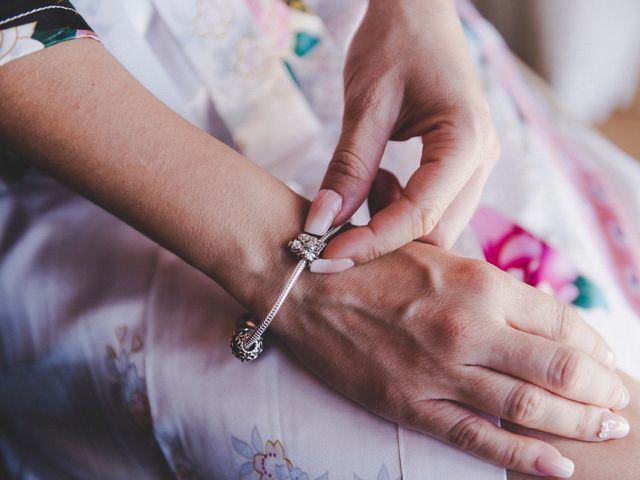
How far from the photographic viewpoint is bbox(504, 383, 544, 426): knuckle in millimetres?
562

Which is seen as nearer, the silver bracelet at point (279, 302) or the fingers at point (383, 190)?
the silver bracelet at point (279, 302)

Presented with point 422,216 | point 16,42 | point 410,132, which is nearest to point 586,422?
point 422,216

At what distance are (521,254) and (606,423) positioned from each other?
A: 0.27m

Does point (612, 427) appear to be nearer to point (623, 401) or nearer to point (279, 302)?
point (623, 401)

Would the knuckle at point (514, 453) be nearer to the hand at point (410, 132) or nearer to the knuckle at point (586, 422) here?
the knuckle at point (586, 422)

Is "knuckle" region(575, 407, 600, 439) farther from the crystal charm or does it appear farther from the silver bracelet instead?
the silver bracelet

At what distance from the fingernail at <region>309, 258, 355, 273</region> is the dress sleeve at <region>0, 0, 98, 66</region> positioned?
351mm

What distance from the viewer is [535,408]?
1.84 ft

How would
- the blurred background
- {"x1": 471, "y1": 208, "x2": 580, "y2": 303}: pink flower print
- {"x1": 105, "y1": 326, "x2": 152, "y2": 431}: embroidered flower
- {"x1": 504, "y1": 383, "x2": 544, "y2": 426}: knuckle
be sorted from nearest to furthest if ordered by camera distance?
{"x1": 504, "y1": 383, "x2": 544, "y2": 426}: knuckle
{"x1": 105, "y1": 326, "x2": 152, "y2": 431}: embroidered flower
{"x1": 471, "y1": 208, "x2": 580, "y2": 303}: pink flower print
the blurred background

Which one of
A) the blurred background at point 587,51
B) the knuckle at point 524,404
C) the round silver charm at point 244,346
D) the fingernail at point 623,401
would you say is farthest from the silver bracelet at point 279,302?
the blurred background at point 587,51

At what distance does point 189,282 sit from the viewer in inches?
27.9

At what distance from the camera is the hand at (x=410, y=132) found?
24.4 inches

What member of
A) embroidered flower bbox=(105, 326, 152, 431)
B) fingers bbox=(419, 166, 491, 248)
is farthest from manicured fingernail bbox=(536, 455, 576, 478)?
embroidered flower bbox=(105, 326, 152, 431)

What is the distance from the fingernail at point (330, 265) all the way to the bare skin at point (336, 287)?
0.05 feet
